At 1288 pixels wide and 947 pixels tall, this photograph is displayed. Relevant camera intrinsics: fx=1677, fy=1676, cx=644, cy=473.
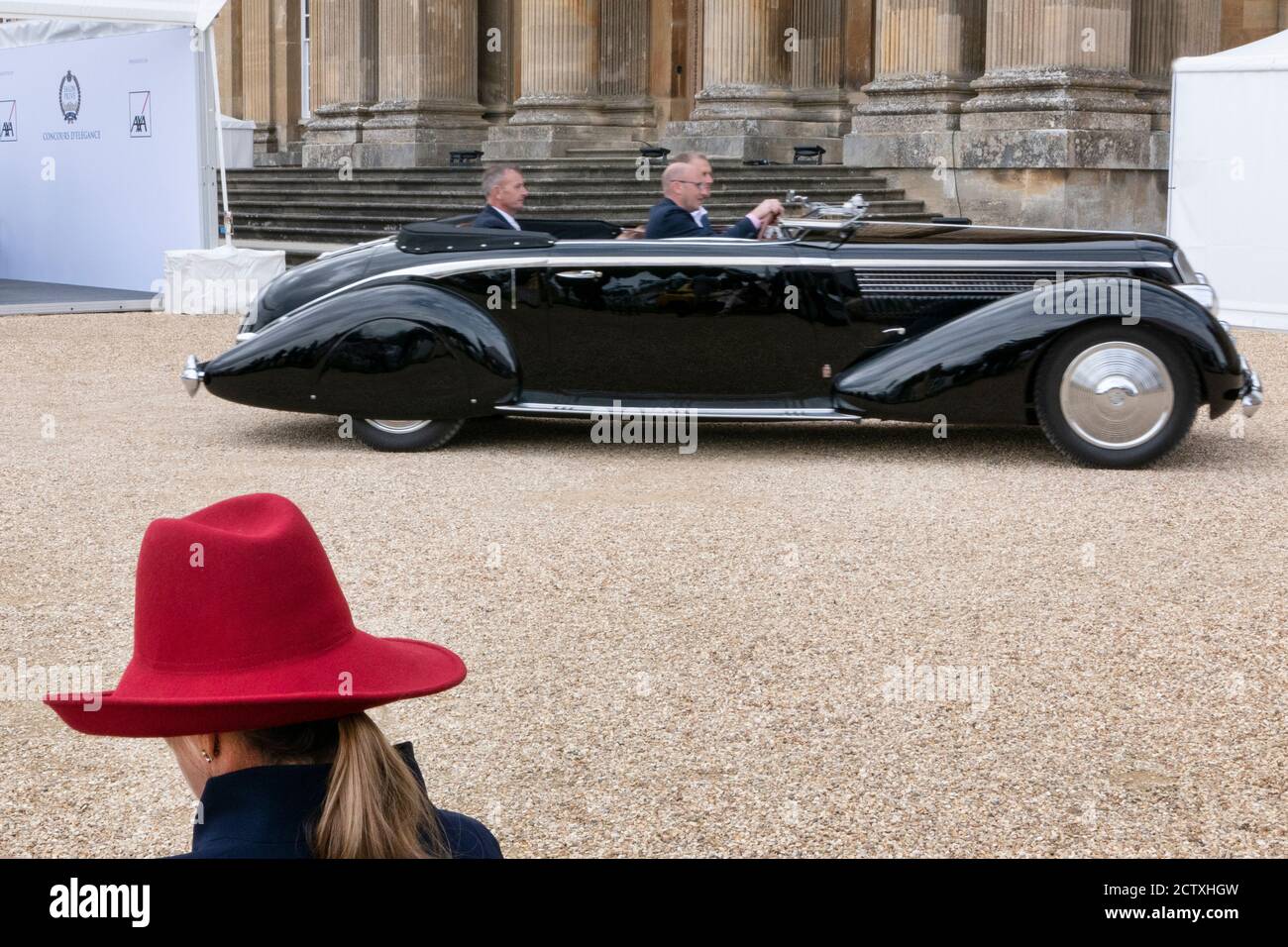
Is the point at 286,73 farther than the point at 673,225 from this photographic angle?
Yes

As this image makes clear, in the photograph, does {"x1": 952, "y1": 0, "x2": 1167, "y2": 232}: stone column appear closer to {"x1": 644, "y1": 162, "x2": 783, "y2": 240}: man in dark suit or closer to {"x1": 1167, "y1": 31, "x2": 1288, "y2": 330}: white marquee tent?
{"x1": 1167, "y1": 31, "x2": 1288, "y2": 330}: white marquee tent

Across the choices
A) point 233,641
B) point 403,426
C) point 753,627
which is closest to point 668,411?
point 403,426

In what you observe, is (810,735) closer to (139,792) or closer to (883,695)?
(883,695)

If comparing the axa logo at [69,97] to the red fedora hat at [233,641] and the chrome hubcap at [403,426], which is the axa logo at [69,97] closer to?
the chrome hubcap at [403,426]

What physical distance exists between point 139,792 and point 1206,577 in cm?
349

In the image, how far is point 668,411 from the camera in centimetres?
786

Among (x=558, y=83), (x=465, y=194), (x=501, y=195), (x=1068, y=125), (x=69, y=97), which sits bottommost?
(x=501, y=195)

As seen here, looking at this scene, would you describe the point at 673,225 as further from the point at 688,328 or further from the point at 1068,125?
the point at 1068,125

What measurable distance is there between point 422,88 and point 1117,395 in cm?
1717

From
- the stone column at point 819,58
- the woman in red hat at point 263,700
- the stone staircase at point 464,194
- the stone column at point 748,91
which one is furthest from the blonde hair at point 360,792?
the stone column at point 819,58

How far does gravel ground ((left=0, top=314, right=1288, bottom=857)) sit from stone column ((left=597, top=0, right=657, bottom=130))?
564 inches

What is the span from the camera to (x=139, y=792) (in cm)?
367

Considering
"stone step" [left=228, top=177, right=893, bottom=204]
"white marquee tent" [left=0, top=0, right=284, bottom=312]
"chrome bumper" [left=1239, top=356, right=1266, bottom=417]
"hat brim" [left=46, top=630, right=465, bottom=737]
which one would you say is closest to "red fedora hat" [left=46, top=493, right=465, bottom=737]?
"hat brim" [left=46, top=630, right=465, bottom=737]
